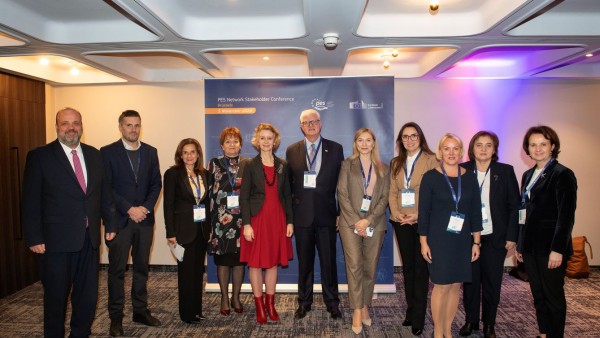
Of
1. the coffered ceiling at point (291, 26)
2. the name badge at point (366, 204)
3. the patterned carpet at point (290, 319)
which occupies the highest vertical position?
the coffered ceiling at point (291, 26)

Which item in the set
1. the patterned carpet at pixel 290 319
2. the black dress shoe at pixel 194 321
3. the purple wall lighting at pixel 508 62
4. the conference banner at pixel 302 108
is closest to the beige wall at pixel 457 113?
the purple wall lighting at pixel 508 62

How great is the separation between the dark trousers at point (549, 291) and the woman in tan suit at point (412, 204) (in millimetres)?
799

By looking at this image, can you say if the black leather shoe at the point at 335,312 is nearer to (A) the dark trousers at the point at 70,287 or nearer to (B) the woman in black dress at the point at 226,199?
(B) the woman in black dress at the point at 226,199

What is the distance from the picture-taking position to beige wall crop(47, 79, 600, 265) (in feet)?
18.9

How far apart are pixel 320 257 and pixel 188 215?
1269mm

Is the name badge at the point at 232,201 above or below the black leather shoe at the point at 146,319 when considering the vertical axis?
above

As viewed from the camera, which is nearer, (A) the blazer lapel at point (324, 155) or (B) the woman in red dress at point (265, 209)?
(B) the woman in red dress at point (265, 209)

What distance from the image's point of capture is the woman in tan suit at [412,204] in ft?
11.3

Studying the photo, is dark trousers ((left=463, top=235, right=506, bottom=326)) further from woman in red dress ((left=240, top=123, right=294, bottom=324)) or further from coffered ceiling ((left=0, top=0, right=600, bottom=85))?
coffered ceiling ((left=0, top=0, right=600, bottom=85))

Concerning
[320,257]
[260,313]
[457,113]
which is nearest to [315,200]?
[320,257]

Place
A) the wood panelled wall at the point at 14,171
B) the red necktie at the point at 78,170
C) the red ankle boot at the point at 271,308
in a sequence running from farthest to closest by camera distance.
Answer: the wood panelled wall at the point at 14,171, the red ankle boot at the point at 271,308, the red necktie at the point at 78,170

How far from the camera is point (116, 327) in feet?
11.8

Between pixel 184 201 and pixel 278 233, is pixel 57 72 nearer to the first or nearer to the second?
pixel 184 201

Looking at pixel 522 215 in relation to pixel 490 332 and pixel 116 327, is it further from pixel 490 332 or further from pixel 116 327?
pixel 116 327
